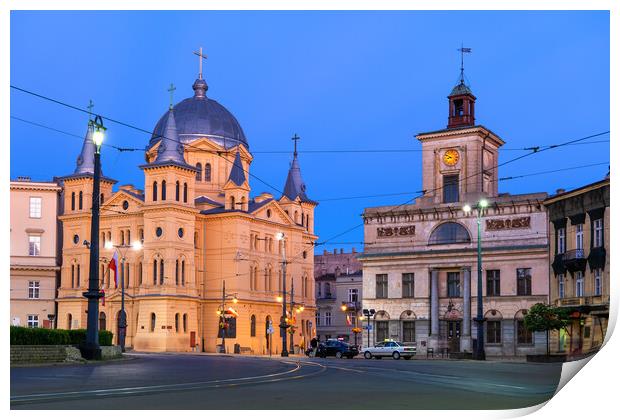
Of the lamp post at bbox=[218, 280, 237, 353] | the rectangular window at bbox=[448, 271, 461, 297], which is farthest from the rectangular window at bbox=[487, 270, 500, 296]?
the lamp post at bbox=[218, 280, 237, 353]

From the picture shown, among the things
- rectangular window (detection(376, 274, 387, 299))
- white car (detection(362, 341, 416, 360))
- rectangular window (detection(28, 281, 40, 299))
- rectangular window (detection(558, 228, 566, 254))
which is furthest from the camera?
rectangular window (detection(28, 281, 40, 299))

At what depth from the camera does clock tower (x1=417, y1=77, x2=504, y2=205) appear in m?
56.4

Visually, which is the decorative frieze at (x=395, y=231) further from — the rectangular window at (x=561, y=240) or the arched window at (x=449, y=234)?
the rectangular window at (x=561, y=240)

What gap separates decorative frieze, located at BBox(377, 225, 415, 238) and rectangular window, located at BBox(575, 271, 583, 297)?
2240 cm

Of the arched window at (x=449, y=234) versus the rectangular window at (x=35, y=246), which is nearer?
the arched window at (x=449, y=234)

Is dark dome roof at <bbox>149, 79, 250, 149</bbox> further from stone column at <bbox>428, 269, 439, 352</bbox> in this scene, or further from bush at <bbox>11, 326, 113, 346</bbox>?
bush at <bbox>11, 326, 113, 346</bbox>

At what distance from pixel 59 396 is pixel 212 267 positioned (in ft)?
217

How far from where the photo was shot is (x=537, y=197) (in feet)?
161

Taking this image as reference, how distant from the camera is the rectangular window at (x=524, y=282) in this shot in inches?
2017

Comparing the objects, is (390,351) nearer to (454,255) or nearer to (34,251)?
(454,255)

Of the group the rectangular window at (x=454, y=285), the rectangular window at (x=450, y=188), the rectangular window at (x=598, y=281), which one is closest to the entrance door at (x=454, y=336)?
the rectangular window at (x=454, y=285)

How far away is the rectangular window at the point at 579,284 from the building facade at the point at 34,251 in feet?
83.0

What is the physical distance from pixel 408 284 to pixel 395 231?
12.2 ft
